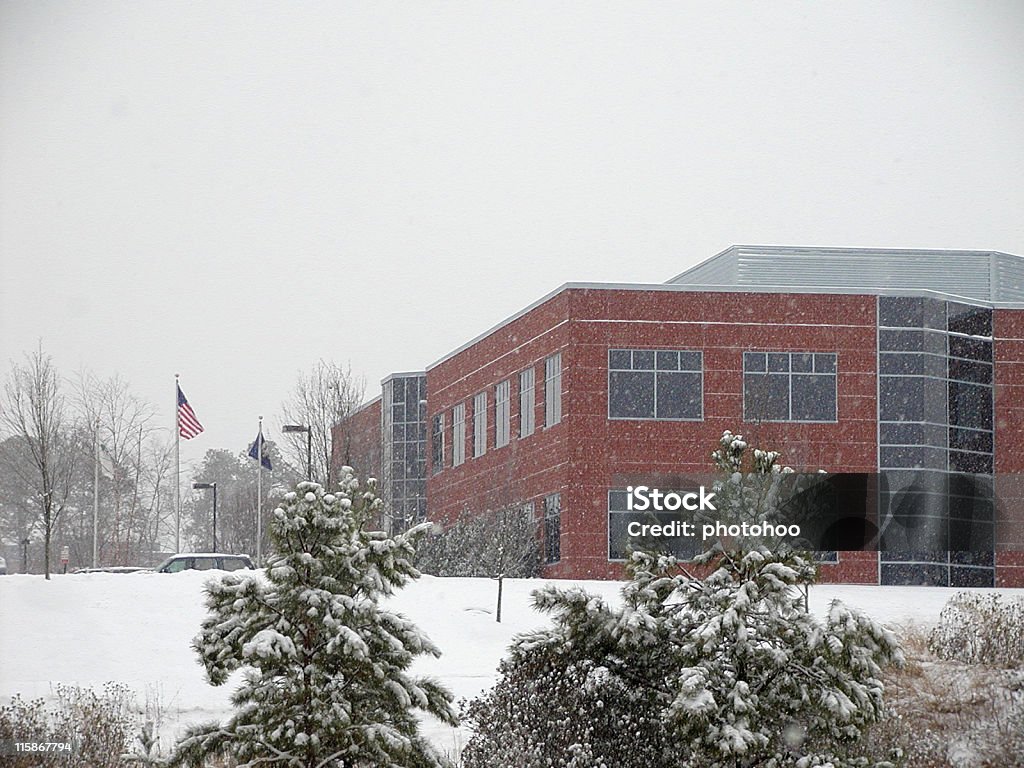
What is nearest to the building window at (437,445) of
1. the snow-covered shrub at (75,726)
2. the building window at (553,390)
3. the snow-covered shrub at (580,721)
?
the building window at (553,390)

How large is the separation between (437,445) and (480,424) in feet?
17.2

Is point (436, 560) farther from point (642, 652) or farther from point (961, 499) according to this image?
point (642, 652)

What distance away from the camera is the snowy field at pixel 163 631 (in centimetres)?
2266

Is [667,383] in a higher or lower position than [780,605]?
higher

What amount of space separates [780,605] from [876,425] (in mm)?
31971

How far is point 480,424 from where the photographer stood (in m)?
53.4

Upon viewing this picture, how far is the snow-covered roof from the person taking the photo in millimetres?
56688

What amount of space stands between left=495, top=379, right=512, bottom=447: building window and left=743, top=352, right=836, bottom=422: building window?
904 cm

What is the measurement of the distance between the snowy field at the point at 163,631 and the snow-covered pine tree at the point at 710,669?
3.81 meters

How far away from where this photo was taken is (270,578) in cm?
1326

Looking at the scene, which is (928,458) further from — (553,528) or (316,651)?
(316,651)

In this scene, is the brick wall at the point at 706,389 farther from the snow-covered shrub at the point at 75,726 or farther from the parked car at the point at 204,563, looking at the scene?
the snow-covered shrub at the point at 75,726

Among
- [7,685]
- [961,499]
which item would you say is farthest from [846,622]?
[961,499]

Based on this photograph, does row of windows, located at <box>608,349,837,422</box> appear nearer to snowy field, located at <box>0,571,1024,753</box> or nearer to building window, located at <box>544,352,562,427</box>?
building window, located at <box>544,352,562,427</box>
